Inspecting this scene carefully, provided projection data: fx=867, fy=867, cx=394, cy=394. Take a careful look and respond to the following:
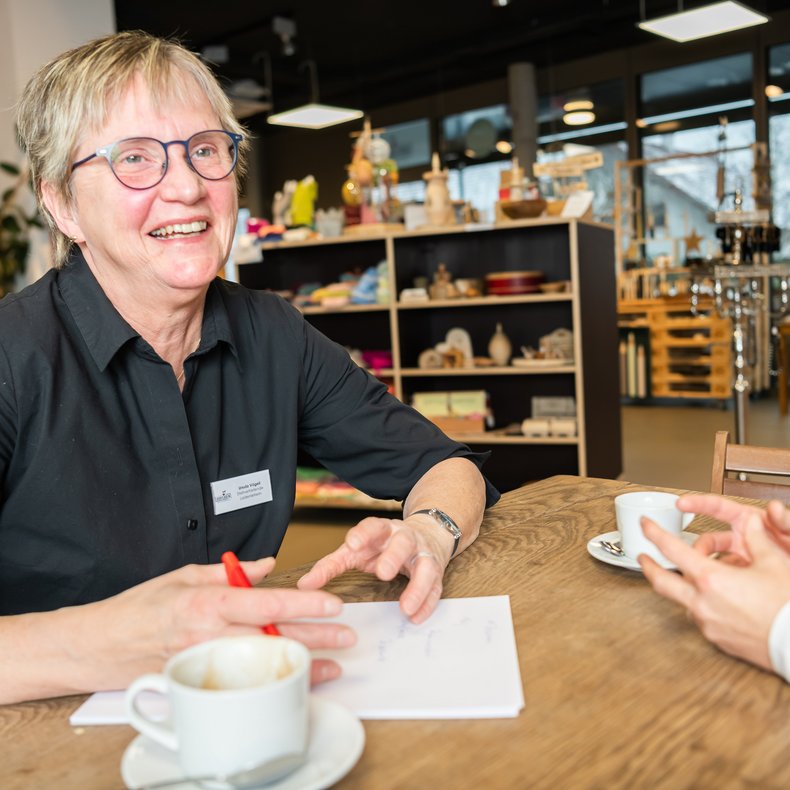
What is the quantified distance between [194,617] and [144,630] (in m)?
0.06

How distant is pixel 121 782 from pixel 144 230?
0.83m

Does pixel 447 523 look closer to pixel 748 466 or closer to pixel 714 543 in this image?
pixel 714 543

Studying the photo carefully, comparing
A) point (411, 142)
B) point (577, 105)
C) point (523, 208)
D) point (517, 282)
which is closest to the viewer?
point (523, 208)

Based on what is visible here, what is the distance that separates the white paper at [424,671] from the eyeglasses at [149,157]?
708 millimetres

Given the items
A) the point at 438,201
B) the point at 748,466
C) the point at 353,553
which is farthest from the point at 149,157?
the point at 438,201

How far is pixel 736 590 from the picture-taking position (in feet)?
→ 2.65

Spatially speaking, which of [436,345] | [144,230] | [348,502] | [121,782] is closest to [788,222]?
[436,345]

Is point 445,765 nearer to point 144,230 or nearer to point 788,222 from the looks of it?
point 144,230

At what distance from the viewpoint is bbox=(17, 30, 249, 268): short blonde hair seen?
48.9 inches

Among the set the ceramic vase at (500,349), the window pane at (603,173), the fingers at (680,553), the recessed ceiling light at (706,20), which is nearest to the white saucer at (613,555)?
the fingers at (680,553)

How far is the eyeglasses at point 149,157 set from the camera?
1.25 meters

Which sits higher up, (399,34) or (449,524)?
(399,34)

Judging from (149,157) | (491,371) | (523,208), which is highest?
(523,208)

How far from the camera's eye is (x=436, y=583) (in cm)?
102
